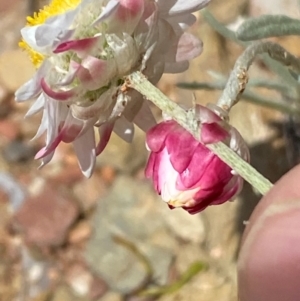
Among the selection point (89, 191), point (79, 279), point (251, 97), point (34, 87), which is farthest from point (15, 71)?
point (34, 87)

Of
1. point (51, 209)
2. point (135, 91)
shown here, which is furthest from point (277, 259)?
point (51, 209)

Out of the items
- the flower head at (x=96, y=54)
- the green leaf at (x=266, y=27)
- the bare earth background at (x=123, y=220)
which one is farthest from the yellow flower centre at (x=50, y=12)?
the bare earth background at (x=123, y=220)

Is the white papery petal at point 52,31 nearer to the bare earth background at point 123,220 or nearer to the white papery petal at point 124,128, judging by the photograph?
the white papery petal at point 124,128

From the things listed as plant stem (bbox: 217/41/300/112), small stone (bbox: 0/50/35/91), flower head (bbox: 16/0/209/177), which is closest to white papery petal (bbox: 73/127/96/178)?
flower head (bbox: 16/0/209/177)

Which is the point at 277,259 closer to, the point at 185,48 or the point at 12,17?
the point at 185,48

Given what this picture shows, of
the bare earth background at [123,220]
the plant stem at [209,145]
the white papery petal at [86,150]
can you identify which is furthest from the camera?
the bare earth background at [123,220]
